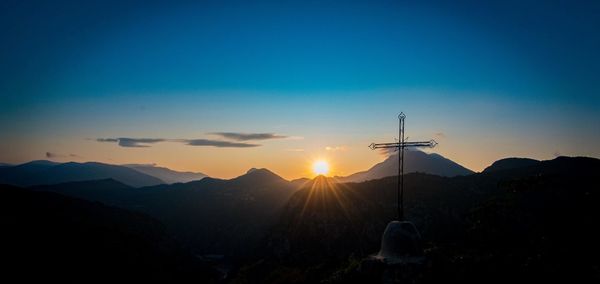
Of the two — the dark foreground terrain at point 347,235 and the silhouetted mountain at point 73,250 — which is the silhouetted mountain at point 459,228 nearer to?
the dark foreground terrain at point 347,235

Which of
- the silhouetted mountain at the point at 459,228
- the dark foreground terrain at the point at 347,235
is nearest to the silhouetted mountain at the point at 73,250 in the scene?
the dark foreground terrain at the point at 347,235

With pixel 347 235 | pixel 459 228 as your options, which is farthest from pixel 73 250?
pixel 459 228

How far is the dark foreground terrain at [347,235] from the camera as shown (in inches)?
508

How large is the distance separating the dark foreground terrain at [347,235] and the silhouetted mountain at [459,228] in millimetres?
64

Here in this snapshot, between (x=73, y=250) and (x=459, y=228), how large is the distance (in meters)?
69.5

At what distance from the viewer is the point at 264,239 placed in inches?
4299

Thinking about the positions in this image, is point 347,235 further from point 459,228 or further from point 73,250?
point 73,250

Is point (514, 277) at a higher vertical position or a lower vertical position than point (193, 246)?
higher

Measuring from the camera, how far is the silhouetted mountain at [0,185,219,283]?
5856 cm

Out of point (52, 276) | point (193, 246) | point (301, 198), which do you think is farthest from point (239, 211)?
point (52, 276)

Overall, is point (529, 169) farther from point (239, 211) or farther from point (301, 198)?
point (239, 211)

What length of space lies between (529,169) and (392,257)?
11181cm

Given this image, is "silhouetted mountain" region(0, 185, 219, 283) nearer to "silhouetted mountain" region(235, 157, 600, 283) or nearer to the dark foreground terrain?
the dark foreground terrain

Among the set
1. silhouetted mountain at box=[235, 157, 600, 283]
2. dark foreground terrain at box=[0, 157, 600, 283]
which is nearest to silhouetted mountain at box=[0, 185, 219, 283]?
dark foreground terrain at box=[0, 157, 600, 283]
